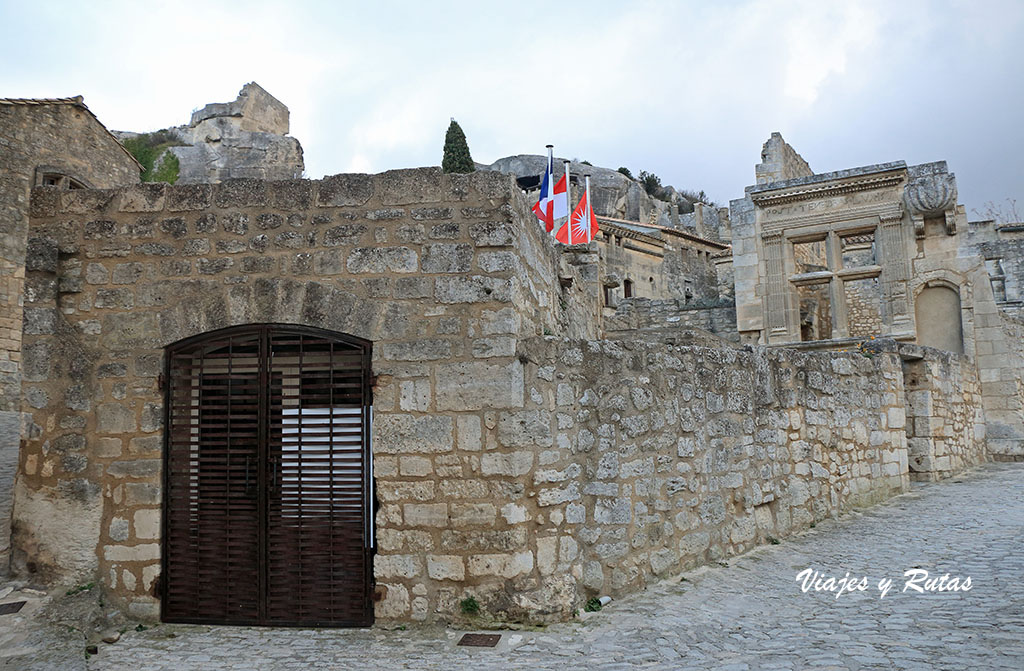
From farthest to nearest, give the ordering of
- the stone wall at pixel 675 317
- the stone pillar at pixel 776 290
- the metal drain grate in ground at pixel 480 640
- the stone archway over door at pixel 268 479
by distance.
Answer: the stone wall at pixel 675 317 → the stone pillar at pixel 776 290 → the stone archway over door at pixel 268 479 → the metal drain grate in ground at pixel 480 640

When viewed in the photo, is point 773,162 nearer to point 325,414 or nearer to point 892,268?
point 892,268

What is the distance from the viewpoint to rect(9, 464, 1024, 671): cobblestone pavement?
3.90 meters

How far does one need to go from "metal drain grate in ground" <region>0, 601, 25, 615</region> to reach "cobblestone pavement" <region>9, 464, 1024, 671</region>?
2.23 ft

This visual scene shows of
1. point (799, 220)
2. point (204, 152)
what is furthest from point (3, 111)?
point (799, 220)

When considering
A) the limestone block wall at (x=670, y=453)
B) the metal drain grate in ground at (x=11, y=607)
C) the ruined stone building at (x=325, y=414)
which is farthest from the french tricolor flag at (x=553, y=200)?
the metal drain grate in ground at (x=11, y=607)

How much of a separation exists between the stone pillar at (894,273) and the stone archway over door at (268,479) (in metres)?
13.7

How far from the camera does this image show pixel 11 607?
179 inches

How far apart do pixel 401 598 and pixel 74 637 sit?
184cm

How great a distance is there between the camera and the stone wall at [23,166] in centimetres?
1501

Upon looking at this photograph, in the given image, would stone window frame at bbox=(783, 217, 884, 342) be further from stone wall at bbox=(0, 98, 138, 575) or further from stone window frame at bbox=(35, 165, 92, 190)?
stone window frame at bbox=(35, 165, 92, 190)

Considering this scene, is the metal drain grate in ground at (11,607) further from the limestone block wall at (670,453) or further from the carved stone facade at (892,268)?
the carved stone facade at (892,268)

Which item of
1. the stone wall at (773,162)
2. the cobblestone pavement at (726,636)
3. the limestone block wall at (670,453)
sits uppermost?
the stone wall at (773,162)

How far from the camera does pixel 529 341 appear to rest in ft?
15.7

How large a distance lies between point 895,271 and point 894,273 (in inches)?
1.8
